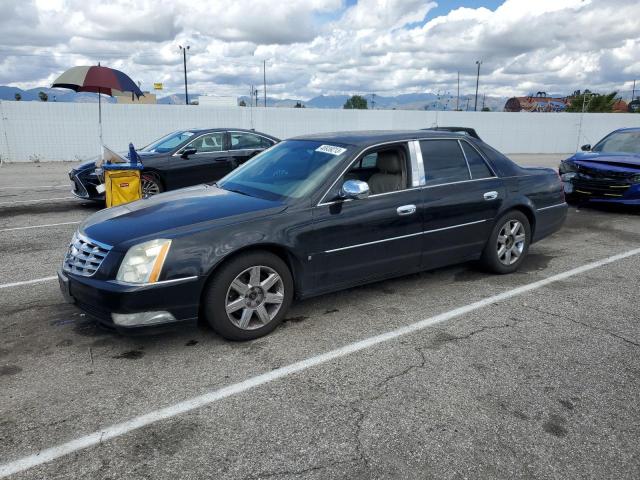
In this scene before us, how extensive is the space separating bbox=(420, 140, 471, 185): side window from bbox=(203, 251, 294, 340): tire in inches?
71.0

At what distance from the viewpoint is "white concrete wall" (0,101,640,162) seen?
64.4 ft

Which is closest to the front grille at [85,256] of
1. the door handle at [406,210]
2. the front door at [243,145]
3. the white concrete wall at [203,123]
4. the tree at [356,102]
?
→ the door handle at [406,210]

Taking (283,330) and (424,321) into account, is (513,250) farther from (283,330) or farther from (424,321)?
(283,330)

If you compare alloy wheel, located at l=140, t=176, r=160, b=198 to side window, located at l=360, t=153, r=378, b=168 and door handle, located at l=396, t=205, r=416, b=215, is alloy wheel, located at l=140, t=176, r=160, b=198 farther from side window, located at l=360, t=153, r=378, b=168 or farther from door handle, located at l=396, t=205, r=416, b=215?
door handle, located at l=396, t=205, r=416, b=215

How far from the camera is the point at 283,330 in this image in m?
4.14

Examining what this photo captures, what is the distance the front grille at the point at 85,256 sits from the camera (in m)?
3.60

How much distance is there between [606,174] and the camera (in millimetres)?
8906

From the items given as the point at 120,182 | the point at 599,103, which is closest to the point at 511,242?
the point at 120,182

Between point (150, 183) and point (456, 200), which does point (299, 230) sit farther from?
point (150, 183)

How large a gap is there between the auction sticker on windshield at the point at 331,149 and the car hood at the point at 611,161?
6451mm

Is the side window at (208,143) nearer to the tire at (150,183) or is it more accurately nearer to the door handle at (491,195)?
the tire at (150,183)

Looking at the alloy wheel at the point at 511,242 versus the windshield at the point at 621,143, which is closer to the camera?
the alloy wheel at the point at 511,242

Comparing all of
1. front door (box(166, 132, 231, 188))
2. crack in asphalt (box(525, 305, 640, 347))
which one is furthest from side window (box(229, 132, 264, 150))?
crack in asphalt (box(525, 305, 640, 347))

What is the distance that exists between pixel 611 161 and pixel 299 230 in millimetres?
7340
